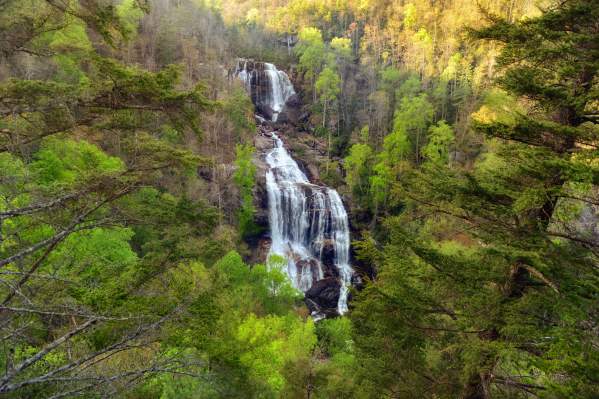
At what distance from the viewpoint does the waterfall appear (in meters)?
26.3

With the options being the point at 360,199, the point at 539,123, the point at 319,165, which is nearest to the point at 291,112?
the point at 319,165

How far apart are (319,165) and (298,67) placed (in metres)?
18.6

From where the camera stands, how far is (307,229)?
2800 cm

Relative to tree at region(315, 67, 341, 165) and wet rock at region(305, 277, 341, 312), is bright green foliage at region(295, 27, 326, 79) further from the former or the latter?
wet rock at region(305, 277, 341, 312)

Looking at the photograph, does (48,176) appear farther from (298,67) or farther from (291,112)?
(298,67)

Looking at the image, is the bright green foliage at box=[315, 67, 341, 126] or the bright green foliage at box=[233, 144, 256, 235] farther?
the bright green foliage at box=[315, 67, 341, 126]

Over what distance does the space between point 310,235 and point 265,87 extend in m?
22.4

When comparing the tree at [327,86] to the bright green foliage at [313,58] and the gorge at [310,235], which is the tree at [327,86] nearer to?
the bright green foliage at [313,58]

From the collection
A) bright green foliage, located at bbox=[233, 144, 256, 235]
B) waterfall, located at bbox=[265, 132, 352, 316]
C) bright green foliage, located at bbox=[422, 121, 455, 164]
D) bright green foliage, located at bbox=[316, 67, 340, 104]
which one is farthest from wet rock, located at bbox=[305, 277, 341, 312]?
bright green foliage, located at bbox=[316, 67, 340, 104]

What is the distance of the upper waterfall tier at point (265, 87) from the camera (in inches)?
1652

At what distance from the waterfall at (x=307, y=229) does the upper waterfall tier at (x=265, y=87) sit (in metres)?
14.7

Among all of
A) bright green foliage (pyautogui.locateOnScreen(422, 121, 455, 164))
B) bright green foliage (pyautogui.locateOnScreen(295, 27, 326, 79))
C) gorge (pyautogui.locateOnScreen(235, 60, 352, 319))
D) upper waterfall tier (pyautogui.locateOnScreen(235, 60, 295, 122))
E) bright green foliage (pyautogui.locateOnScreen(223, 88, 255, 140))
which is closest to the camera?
gorge (pyautogui.locateOnScreen(235, 60, 352, 319))

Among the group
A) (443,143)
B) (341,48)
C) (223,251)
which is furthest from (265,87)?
(223,251)

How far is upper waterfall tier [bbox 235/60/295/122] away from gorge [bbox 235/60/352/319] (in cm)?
1134
